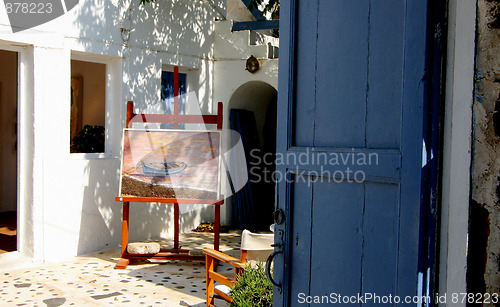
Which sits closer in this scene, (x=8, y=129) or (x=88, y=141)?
(x=88, y=141)

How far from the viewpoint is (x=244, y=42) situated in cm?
876

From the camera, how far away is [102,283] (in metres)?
5.85

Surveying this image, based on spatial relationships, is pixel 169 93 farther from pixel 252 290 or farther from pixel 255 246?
pixel 252 290

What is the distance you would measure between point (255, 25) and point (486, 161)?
735 centimetres

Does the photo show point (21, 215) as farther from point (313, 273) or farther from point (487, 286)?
point (487, 286)

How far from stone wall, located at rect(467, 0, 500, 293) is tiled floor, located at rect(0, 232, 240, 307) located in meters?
3.83

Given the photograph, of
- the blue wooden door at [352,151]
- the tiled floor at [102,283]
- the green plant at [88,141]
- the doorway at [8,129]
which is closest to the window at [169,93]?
the green plant at [88,141]

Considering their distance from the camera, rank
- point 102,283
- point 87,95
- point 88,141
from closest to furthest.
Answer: point 102,283
point 88,141
point 87,95

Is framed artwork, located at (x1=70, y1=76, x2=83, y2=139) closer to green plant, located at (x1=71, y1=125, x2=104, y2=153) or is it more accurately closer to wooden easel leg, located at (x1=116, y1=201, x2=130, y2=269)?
green plant, located at (x1=71, y1=125, x2=104, y2=153)

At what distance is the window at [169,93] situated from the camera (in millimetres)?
8430

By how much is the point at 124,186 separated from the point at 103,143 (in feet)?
4.39

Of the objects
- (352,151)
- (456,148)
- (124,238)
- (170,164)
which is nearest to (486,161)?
(456,148)

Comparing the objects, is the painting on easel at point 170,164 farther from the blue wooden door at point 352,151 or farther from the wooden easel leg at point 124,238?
the blue wooden door at point 352,151

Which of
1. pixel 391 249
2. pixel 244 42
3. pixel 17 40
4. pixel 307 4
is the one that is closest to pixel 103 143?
pixel 17 40
